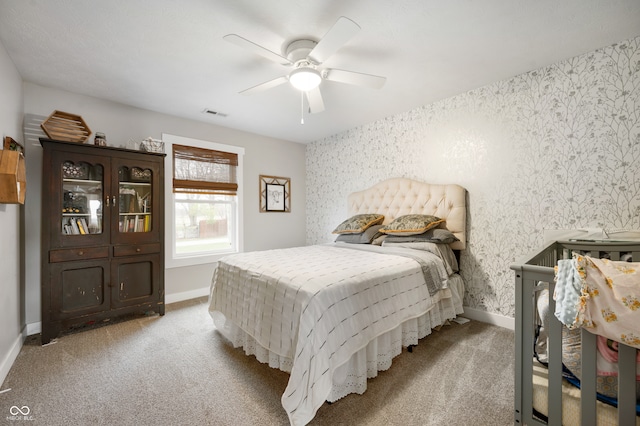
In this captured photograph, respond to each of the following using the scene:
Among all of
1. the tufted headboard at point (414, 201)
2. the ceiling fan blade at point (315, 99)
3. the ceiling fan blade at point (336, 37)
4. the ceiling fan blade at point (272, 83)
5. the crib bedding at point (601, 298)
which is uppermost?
the ceiling fan blade at point (336, 37)

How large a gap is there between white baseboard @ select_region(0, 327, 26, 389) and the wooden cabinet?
0.53 feet

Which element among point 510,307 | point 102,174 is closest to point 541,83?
point 510,307

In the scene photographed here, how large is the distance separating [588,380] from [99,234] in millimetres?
3726

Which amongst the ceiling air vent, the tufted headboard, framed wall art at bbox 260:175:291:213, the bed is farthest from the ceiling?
framed wall art at bbox 260:175:291:213

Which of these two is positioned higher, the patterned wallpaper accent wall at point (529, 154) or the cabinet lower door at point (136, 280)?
the patterned wallpaper accent wall at point (529, 154)

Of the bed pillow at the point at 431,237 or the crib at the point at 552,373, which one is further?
the bed pillow at the point at 431,237

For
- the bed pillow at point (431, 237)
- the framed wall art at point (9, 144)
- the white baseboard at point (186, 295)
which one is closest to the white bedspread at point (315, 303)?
the bed pillow at point (431, 237)

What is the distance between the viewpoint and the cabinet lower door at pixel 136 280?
112 inches

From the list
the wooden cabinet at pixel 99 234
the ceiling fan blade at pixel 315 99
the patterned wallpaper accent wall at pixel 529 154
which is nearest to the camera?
the patterned wallpaper accent wall at pixel 529 154

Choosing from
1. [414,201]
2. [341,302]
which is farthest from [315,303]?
[414,201]

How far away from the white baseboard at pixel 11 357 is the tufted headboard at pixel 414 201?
3.64m

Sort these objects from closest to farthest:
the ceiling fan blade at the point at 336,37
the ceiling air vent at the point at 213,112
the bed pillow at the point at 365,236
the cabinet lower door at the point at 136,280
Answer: the ceiling fan blade at the point at 336,37 → the cabinet lower door at the point at 136,280 → the bed pillow at the point at 365,236 → the ceiling air vent at the point at 213,112

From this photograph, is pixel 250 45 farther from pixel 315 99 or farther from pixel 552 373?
pixel 552 373

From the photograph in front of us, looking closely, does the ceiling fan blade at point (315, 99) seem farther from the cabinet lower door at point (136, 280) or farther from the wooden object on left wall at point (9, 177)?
the cabinet lower door at point (136, 280)
